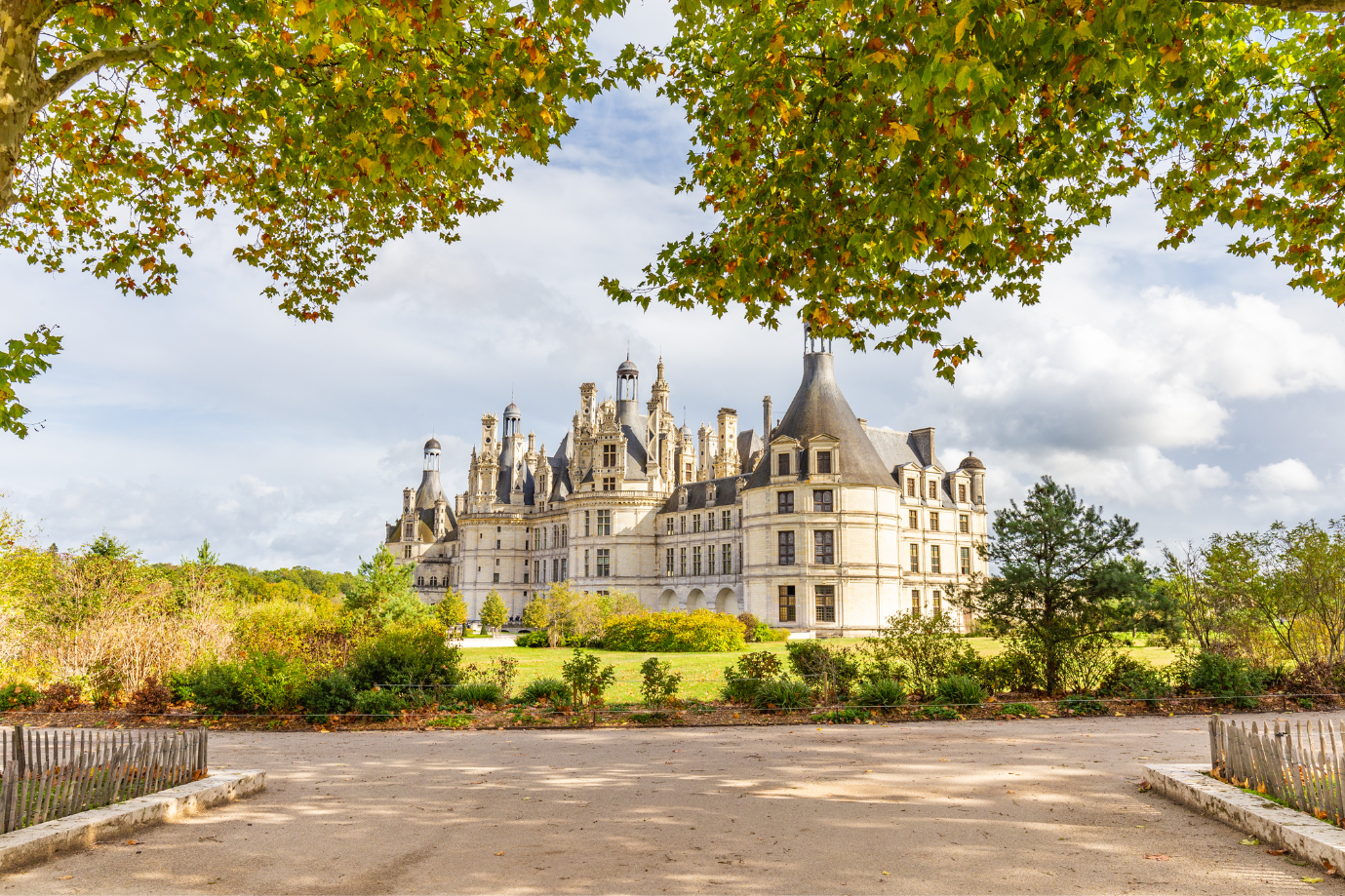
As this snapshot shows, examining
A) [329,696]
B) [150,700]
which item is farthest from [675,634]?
[150,700]

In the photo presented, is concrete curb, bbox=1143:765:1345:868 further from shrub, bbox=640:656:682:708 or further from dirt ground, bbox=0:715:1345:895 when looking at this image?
shrub, bbox=640:656:682:708

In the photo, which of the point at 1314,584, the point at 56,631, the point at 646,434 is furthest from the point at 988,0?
the point at 646,434

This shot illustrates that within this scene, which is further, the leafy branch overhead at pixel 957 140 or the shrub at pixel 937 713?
the shrub at pixel 937 713

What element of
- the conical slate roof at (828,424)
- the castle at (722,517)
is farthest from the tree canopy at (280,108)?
the conical slate roof at (828,424)

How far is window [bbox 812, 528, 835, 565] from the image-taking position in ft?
145

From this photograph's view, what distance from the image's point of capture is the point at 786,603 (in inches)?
1759

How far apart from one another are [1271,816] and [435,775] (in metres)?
7.83

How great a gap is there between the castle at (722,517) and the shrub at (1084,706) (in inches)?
460

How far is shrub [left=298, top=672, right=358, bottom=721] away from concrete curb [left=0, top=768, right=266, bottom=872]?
5.62 meters

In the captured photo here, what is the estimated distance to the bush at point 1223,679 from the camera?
50.7 ft

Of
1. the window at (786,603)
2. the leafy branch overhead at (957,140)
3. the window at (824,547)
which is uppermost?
the leafy branch overhead at (957,140)

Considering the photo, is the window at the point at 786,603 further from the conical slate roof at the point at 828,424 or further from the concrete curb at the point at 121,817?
the concrete curb at the point at 121,817

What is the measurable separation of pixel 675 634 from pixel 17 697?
2118cm

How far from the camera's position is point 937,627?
53.4 feet
